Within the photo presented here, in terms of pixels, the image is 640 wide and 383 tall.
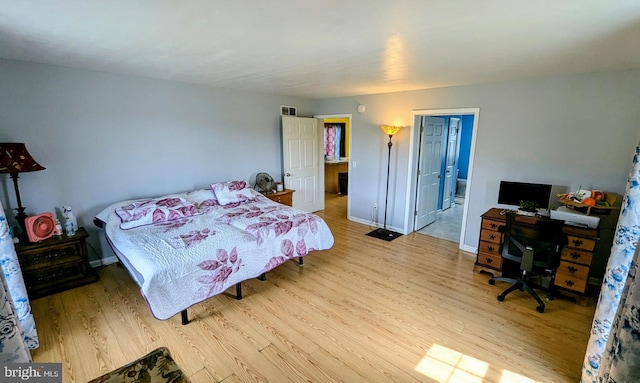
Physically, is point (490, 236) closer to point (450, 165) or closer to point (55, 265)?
point (450, 165)

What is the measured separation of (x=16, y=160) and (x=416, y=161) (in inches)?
190

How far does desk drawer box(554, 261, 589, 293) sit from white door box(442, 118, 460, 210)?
316cm

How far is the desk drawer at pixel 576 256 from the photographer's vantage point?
270 centimetres

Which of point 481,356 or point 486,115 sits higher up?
point 486,115

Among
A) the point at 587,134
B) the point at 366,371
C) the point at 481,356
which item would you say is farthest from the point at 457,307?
the point at 587,134

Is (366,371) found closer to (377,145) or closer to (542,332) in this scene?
(542,332)

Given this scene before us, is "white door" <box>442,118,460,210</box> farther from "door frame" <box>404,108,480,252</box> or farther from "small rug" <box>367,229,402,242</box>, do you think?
"small rug" <box>367,229,402,242</box>

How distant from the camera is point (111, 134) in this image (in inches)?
134

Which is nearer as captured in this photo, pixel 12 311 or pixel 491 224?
pixel 12 311

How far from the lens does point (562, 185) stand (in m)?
3.25

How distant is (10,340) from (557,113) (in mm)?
4876

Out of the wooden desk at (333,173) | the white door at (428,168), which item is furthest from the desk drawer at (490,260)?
the wooden desk at (333,173)

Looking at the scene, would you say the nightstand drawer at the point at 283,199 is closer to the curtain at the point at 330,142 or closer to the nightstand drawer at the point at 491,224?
the nightstand drawer at the point at 491,224

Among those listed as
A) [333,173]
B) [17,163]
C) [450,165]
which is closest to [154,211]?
[17,163]
